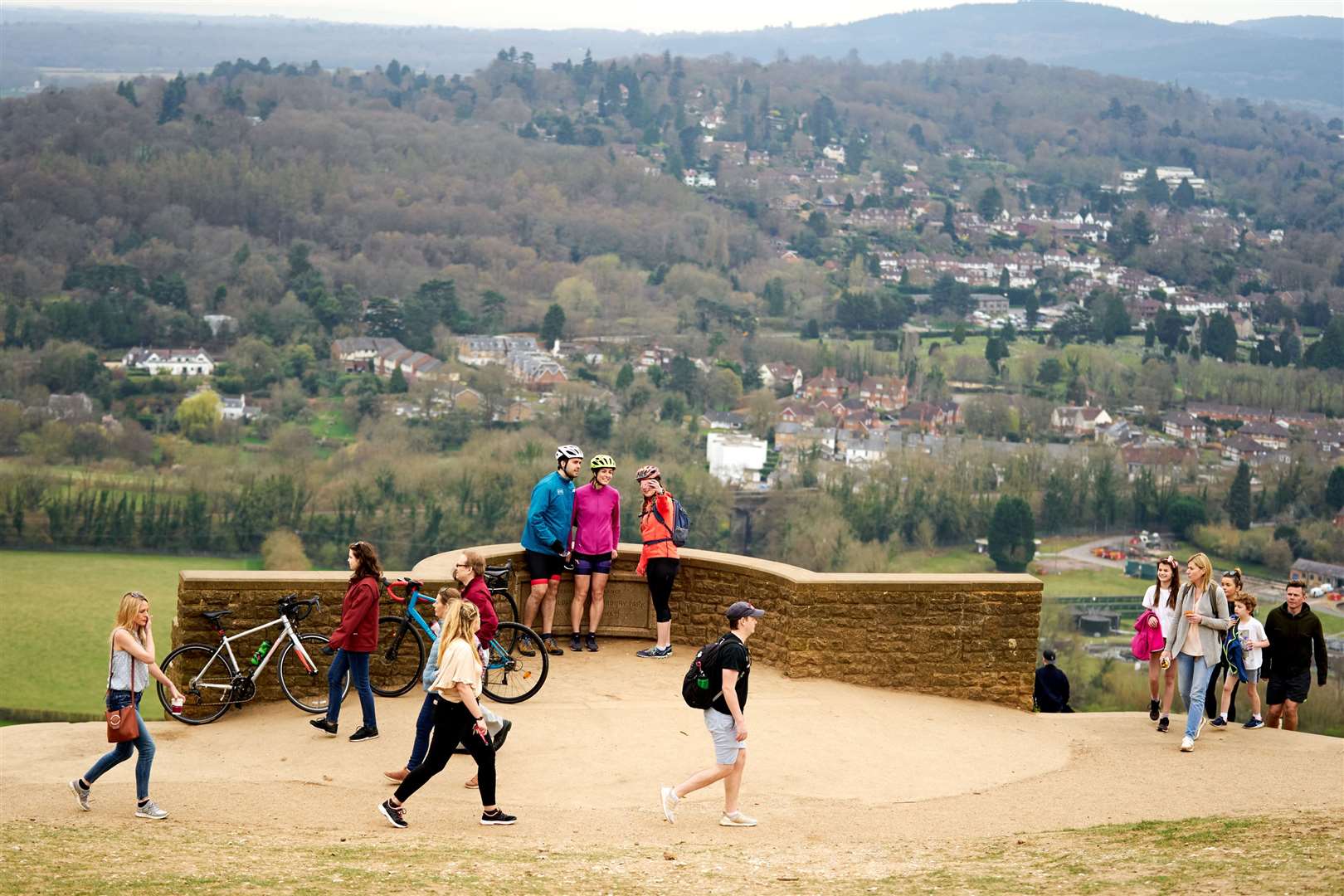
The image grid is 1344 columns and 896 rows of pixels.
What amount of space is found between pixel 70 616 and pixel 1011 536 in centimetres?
4610

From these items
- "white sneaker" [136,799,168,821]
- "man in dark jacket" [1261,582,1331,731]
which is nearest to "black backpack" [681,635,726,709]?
"white sneaker" [136,799,168,821]

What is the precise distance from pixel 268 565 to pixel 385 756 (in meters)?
67.1

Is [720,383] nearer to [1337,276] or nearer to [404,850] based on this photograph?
[1337,276]

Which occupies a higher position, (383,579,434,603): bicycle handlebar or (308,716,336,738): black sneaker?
(383,579,434,603): bicycle handlebar

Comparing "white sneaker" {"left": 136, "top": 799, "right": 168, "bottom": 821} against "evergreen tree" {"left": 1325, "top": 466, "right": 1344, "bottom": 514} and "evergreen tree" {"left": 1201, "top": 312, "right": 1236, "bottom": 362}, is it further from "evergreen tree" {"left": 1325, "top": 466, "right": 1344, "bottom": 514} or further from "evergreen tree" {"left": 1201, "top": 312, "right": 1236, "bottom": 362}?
"evergreen tree" {"left": 1201, "top": 312, "right": 1236, "bottom": 362}

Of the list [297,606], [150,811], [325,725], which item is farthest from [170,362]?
[150,811]

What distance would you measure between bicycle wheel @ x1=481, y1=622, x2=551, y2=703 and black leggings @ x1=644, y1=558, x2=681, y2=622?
3.80 ft

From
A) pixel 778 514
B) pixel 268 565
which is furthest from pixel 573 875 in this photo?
pixel 778 514

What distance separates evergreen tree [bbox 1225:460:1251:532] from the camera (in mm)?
94000

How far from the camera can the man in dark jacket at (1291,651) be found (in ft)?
35.6

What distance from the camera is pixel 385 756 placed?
30.7 feet

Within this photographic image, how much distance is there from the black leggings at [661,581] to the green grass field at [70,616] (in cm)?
3576

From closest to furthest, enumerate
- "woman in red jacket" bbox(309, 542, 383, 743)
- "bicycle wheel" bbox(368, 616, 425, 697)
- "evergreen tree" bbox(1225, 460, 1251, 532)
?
"woman in red jacket" bbox(309, 542, 383, 743) < "bicycle wheel" bbox(368, 616, 425, 697) < "evergreen tree" bbox(1225, 460, 1251, 532)

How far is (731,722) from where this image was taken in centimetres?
803
